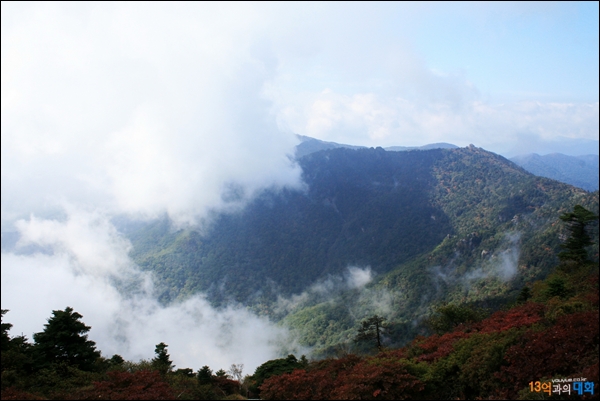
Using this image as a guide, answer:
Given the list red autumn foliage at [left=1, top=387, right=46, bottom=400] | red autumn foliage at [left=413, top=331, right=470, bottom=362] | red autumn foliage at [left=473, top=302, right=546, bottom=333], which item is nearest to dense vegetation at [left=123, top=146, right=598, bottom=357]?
red autumn foliage at [left=473, top=302, right=546, bottom=333]

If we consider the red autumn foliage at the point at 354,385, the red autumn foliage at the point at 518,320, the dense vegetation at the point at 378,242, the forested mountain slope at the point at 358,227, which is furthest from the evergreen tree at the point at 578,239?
the forested mountain slope at the point at 358,227

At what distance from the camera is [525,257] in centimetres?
8200

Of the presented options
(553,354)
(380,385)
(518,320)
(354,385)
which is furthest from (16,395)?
(518,320)

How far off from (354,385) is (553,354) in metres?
6.12

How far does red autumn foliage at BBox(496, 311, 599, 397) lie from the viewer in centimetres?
1111

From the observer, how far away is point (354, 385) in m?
12.3

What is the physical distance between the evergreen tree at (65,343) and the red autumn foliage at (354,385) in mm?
9016

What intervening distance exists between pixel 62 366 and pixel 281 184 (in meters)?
181

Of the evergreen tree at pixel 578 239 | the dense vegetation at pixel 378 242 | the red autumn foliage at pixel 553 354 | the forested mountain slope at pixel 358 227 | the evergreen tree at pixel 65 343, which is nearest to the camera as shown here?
the red autumn foliage at pixel 553 354

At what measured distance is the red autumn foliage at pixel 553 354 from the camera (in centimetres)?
1111

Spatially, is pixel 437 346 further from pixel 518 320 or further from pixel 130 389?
pixel 130 389

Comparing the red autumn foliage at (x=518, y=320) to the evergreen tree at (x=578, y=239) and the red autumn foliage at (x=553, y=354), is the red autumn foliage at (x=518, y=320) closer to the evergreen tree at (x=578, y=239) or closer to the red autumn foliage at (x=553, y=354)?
the red autumn foliage at (x=553, y=354)

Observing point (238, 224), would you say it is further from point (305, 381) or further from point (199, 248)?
point (305, 381)

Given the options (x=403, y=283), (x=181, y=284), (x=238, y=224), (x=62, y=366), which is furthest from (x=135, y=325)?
(x=62, y=366)
